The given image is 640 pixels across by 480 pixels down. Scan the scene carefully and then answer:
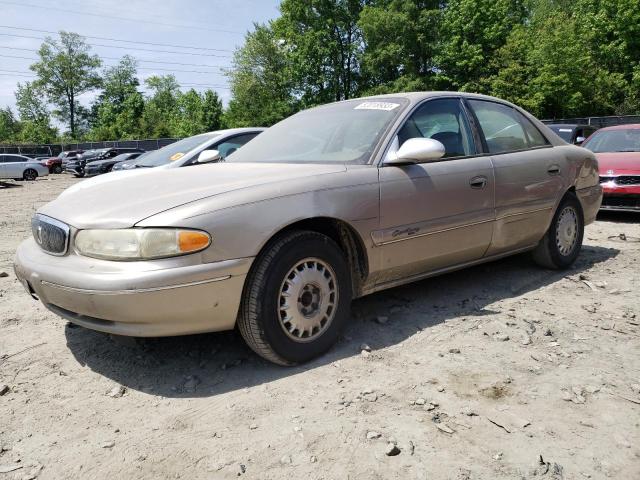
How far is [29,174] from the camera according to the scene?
26250 millimetres

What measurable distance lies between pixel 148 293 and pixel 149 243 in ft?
0.77

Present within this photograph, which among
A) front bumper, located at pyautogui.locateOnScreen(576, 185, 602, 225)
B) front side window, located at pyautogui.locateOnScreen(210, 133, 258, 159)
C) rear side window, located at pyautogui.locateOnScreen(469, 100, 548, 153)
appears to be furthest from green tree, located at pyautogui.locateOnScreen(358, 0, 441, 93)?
rear side window, located at pyautogui.locateOnScreen(469, 100, 548, 153)

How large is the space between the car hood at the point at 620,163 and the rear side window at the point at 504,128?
10.9ft

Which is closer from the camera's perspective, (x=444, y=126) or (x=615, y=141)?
(x=444, y=126)

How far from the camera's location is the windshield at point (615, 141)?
8438 millimetres

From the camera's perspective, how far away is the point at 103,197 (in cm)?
302

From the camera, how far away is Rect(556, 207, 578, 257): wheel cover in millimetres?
4805

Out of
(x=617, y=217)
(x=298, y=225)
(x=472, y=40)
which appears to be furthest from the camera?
(x=472, y=40)

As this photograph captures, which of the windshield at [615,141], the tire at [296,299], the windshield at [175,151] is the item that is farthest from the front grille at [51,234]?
the windshield at [615,141]

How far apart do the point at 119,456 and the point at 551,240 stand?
3.89 m

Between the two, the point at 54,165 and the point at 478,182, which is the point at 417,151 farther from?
the point at 54,165

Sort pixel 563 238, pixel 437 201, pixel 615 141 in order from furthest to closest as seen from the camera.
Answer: pixel 615 141 < pixel 563 238 < pixel 437 201

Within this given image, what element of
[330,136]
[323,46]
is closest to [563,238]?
[330,136]

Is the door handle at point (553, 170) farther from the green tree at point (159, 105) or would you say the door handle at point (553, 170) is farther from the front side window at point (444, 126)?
the green tree at point (159, 105)
